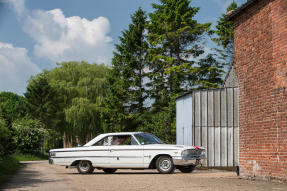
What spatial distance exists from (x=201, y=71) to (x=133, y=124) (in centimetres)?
873

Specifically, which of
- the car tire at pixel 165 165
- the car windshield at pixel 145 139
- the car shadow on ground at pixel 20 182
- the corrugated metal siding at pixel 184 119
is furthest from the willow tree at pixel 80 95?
the car shadow on ground at pixel 20 182

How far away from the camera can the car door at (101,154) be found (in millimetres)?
16938

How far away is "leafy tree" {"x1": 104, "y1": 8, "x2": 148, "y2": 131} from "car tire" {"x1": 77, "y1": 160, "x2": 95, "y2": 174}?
26875mm

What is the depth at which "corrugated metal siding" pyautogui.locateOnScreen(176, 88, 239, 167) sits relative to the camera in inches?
825

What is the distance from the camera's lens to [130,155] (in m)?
16.6

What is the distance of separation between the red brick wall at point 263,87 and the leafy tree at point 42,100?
38.4 m

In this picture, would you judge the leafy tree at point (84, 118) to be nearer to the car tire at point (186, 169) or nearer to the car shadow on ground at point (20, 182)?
the car tire at point (186, 169)

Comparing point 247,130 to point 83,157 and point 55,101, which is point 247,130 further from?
point 55,101

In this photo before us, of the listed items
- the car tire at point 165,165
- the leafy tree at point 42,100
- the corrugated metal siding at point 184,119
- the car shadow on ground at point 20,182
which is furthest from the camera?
the leafy tree at point 42,100

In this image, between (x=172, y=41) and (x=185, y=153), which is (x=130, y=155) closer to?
(x=185, y=153)

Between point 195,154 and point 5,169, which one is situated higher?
point 195,154

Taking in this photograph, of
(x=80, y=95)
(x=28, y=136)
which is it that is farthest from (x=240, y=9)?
(x=80, y=95)

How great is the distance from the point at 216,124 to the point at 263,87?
29.8 feet

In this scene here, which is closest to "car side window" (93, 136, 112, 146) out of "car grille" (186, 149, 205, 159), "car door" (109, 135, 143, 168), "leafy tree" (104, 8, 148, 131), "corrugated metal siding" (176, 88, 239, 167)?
"car door" (109, 135, 143, 168)
